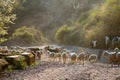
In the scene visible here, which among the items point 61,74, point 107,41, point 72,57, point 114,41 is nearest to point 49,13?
point 107,41

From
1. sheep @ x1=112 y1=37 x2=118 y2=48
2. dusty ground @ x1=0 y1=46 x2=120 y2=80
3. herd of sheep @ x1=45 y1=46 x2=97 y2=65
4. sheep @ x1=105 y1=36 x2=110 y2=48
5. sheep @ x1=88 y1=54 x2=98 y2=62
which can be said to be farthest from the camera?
sheep @ x1=105 y1=36 x2=110 y2=48

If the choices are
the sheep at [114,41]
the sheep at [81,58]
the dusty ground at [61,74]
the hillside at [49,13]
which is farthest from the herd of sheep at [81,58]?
the hillside at [49,13]

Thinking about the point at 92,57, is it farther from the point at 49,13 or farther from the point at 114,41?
the point at 49,13

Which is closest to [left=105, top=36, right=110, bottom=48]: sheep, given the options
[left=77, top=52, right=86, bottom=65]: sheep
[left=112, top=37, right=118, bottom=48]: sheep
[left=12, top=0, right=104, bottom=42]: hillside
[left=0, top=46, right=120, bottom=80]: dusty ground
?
[left=112, top=37, right=118, bottom=48]: sheep

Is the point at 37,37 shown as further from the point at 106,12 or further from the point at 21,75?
the point at 21,75

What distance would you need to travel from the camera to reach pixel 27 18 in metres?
52.6

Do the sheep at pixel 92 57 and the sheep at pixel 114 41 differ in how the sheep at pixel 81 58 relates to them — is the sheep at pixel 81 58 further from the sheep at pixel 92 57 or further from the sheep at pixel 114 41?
the sheep at pixel 114 41

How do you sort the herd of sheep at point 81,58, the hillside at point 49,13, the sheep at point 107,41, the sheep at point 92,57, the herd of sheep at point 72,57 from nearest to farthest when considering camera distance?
1. the herd of sheep at point 81,58
2. the herd of sheep at point 72,57
3. the sheep at point 92,57
4. the sheep at point 107,41
5. the hillside at point 49,13

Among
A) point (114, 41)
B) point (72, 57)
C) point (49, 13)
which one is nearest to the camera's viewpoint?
point (72, 57)

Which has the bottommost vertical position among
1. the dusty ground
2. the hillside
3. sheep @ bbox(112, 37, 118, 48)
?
the dusty ground

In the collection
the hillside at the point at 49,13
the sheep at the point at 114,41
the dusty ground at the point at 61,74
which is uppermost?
the hillside at the point at 49,13

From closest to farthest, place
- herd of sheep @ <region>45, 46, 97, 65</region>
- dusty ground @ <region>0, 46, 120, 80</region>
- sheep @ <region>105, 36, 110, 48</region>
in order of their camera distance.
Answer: dusty ground @ <region>0, 46, 120, 80</region>, herd of sheep @ <region>45, 46, 97, 65</region>, sheep @ <region>105, 36, 110, 48</region>

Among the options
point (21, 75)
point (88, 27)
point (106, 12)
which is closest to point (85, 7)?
point (88, 27)

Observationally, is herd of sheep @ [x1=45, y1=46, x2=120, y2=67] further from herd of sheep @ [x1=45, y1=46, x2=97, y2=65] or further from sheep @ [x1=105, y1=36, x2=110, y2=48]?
sheep @ [x1=105, y1=36, x2=110, y2=48]
